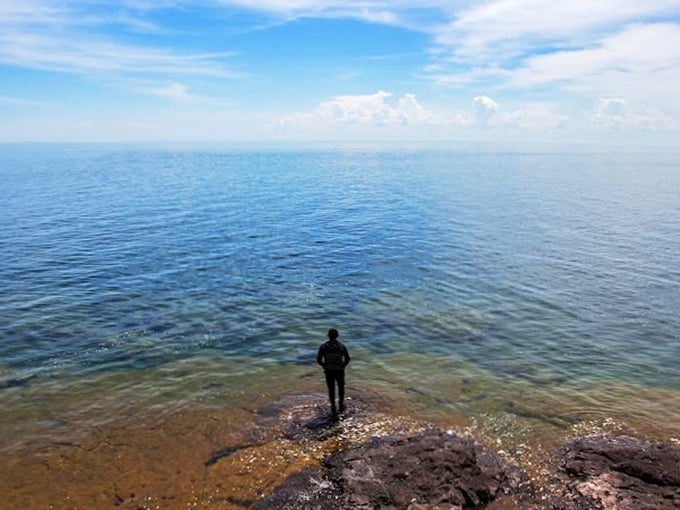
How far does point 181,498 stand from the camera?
15.6m

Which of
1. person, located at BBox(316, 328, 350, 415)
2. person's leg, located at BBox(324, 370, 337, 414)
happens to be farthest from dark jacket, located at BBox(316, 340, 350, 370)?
person's leg, located at BBox(324, 370, 337, 414)

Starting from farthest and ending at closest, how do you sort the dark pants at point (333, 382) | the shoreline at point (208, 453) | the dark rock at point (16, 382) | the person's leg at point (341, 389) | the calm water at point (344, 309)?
the calm water at point (344, 309) → the dark rock at point (16, 382) → the person's leg at point (341, 389) → the dark pants at point (333, 382) → the shoreline at point (208, 453)

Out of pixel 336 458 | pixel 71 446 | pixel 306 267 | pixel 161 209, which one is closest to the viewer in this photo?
pixel 336 458

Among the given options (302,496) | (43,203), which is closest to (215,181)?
(43,203)

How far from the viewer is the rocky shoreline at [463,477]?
15.0 metres

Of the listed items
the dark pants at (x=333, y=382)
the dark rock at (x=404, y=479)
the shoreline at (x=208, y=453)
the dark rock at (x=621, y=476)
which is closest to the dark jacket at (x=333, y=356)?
the dark pants at (x=333, y=382)

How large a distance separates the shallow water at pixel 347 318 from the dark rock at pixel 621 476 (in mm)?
2057

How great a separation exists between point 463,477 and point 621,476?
528 cm

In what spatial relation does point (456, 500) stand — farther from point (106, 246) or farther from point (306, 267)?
point (106, 246)

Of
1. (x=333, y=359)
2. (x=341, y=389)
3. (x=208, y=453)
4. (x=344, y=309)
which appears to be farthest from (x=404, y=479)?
(x=344, y=309)

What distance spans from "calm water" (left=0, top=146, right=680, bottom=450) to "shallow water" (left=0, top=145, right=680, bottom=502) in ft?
0.50

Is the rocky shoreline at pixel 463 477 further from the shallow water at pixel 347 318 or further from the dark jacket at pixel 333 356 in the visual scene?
the dark jacket at pixel 333 356

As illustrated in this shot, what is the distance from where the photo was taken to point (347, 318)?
108ft

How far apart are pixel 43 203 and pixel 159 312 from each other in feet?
211
